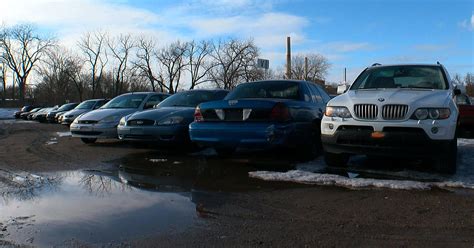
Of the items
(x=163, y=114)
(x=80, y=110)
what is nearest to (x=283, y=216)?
(x=163, y=114)

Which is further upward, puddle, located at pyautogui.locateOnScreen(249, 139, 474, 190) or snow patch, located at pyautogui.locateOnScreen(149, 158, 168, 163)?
puddle, located at pyautogui.locateOnScreen(249, 139, 474, 190)

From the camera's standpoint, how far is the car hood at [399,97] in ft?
19.2

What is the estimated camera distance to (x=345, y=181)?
229 inches

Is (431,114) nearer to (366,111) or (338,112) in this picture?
(366,111)

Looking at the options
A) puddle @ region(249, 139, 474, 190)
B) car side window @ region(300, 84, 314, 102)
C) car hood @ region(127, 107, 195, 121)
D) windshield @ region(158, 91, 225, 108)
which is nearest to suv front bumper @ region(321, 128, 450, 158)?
puddle @ region(249, 139, 474, 190)

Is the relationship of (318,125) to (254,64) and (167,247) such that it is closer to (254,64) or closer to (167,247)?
(167,247)

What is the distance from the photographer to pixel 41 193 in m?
5.52

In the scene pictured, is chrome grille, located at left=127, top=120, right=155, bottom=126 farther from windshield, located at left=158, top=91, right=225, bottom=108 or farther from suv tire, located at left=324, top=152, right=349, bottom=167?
suv tire, located at left=324, top=152, right=349, bottom=167

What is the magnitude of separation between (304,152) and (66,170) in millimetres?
4001

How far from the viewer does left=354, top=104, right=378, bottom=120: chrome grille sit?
19.8 feet

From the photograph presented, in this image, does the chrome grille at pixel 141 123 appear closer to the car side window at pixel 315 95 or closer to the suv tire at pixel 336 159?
the car side window at pixel 315 95

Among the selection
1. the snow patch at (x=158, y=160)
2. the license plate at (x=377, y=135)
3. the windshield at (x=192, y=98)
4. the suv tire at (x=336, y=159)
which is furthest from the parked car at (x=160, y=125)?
the license plate at (x=377, y=135)

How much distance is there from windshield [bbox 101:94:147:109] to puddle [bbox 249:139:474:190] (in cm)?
574

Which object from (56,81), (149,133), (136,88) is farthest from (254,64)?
(149,133)
